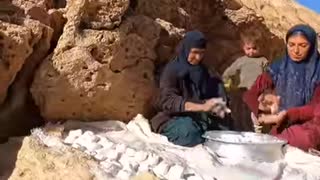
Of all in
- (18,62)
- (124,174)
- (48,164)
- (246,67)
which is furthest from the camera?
(246,67)

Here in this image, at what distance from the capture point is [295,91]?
3826 mm

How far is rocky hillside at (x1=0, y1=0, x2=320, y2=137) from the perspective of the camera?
367 cm

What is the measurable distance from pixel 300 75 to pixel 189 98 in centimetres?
64

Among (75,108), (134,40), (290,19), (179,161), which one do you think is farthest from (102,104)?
(290,19)

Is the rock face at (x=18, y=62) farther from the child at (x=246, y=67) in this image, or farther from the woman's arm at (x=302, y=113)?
the child at (x=246, y=67)

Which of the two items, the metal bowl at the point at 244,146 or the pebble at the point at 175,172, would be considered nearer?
the pebble at the point at 175,172

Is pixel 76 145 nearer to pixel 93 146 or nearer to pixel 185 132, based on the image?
pixel 93 146

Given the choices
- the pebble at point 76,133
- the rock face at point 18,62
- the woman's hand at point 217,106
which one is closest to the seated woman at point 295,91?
the woman's hand at point 217,106

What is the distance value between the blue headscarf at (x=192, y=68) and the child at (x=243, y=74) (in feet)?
3.41

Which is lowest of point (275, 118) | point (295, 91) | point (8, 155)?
point (8, 155)

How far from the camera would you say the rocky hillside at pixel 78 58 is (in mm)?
3666

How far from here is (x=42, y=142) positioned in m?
3.42

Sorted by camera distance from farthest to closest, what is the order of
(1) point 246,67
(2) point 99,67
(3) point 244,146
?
(1) point 246,67
(2) point 99,67
(3) point 244,146

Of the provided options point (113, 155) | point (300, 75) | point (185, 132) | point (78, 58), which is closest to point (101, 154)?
point (113, 155)
